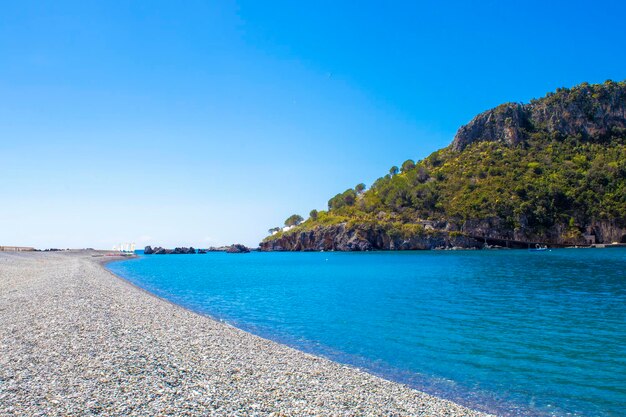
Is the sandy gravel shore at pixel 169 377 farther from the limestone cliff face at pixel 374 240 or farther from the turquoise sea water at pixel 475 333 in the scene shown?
the limestone cliff face at pixel 374 240

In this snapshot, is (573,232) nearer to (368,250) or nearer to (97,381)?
(368,250)

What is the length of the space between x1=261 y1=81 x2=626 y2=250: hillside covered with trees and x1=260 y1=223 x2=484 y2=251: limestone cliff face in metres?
0.42

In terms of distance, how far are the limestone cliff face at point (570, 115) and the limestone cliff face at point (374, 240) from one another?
6871 cm

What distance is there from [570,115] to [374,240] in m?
109

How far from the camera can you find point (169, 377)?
41.0 ft

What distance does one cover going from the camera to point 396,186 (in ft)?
656

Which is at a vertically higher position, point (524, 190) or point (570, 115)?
point (570, 115)

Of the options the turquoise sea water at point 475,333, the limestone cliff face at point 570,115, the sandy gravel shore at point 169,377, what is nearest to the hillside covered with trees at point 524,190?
the limestone cliff face at point 570,115

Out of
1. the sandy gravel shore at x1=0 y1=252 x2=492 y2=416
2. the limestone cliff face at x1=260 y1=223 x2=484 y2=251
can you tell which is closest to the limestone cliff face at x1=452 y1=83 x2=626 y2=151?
the limestone cliff face at x1=260 y1=223 x2=484 y2=251

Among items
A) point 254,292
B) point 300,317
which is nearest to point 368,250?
point 254,292

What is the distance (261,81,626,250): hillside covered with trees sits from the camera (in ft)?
483

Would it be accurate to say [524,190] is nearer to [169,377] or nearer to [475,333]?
[475,333]

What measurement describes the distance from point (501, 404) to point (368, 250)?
531 ft

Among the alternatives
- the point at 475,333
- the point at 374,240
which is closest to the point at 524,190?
the point at 374,240
